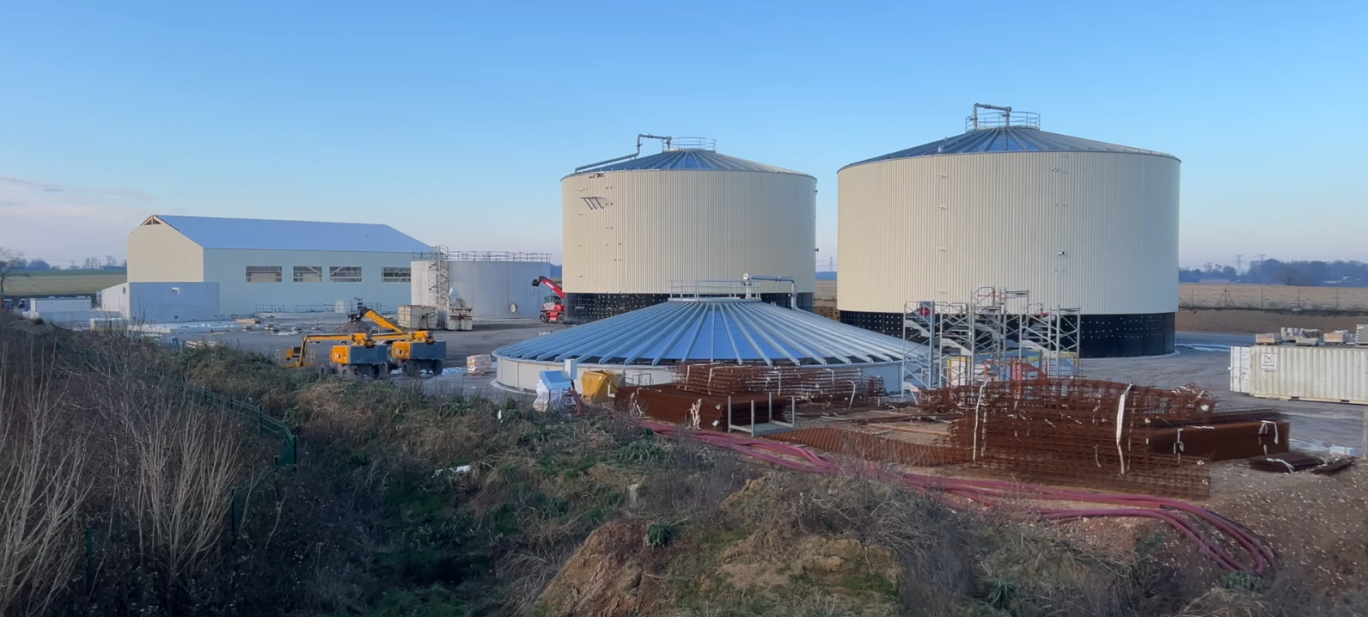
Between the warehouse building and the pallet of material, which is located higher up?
the warehouse building

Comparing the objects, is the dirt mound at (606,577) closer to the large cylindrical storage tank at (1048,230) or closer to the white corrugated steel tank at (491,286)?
the large cylindrical storage tank at (1048,230)

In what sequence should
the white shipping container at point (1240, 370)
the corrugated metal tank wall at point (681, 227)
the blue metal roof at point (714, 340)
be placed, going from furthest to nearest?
1. the corrugated metal tank wall at point (681, 227)
2. the white shipping container at point (1240, 370)
3. the blue metal roof at point (714, 340)

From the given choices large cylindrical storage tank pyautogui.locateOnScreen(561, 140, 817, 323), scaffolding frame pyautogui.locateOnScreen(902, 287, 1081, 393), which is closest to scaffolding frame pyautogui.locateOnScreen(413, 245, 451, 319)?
large cylindrical storage tank pyautogui.locateOnScreen(561, 140, 817, 323)

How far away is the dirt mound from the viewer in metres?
9.32

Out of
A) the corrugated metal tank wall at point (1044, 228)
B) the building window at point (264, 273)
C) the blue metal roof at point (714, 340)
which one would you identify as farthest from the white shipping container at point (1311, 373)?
the building window at point (264, 273)

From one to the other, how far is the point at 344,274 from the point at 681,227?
36479mm

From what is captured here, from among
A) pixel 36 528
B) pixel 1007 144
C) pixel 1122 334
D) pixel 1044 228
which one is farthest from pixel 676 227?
pixel 36 528

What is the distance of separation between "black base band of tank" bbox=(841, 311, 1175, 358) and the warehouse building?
47.0 meters

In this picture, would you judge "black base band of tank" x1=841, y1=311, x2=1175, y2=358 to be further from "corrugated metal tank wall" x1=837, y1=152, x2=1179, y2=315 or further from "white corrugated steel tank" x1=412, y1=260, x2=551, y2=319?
"white corrugated steel tank" x1=412, y1=260, x2=551, y2=319

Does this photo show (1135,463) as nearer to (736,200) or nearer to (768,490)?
(768,490)

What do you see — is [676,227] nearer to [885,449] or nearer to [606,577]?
[885,449]

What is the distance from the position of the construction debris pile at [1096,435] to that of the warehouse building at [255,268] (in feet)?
192

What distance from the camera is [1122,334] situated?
39.5 meters

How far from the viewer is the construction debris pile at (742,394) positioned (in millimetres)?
20938
